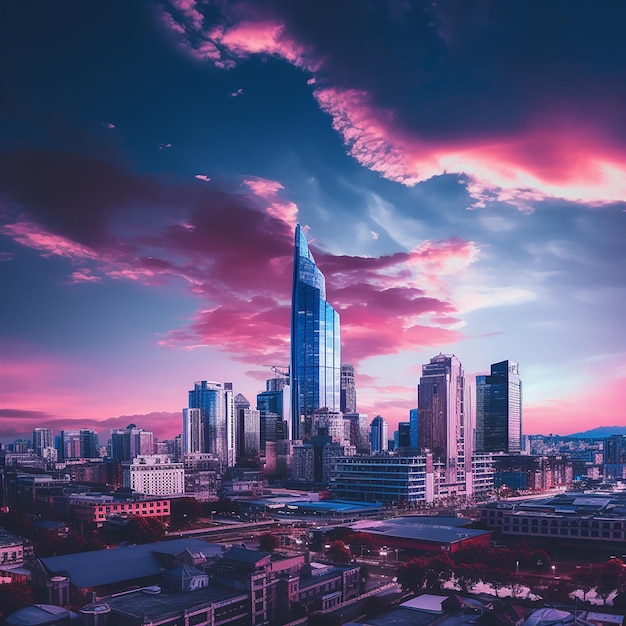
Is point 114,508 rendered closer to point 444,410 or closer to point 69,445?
point 444,410

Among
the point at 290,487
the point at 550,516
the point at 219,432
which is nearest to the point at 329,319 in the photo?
the point at 219,432

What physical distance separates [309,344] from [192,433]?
2859cm

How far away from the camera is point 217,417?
127375mm

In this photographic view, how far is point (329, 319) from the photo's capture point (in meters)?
134

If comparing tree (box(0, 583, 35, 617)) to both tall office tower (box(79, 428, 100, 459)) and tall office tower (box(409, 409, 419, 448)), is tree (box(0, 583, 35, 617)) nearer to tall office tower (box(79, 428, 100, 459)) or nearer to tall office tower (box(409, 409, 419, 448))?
tall office tower (box(409, 409, 419, 448))

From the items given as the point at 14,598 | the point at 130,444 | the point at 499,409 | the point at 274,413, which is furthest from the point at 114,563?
the point at 274,413

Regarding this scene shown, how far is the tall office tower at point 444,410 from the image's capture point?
251ft

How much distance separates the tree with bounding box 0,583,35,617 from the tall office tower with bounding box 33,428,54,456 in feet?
414

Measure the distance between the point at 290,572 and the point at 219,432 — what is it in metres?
100

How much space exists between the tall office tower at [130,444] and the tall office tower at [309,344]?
29.0m

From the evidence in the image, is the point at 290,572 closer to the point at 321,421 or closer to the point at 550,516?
the point at 550,516

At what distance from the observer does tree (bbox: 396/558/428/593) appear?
3019 cm

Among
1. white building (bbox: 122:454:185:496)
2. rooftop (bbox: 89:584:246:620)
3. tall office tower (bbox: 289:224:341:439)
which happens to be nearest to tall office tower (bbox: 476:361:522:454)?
tall office tower (bbox: 289:224:341:439)

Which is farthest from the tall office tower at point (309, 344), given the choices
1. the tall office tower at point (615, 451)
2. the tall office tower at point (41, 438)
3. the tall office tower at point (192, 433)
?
the tall office tower at point (615, 451)
